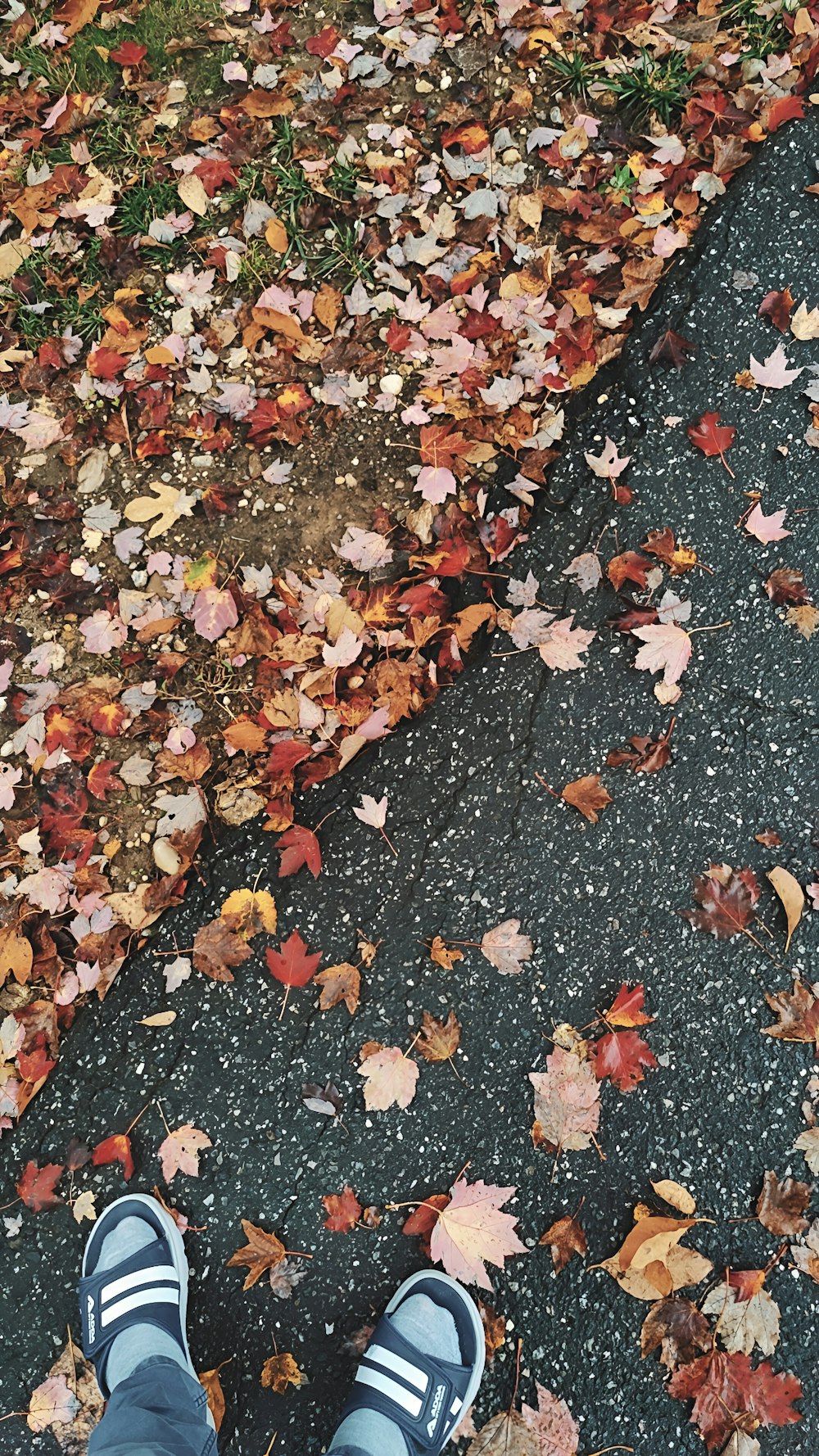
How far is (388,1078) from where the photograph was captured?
81.5 inches

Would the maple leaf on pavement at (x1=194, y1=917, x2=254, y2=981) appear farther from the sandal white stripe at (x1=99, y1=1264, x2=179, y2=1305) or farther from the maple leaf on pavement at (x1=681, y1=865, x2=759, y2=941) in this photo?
the maple leaf on pavement at (x1=681, y1=865, x2=759, y2=941)

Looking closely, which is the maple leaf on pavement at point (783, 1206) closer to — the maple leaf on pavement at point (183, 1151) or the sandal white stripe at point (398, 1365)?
the sandal white stripe at point (398, 1365)

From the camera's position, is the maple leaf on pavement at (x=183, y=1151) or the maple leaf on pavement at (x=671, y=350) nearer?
the maple leaf on pavement at (x=183, y=1151)

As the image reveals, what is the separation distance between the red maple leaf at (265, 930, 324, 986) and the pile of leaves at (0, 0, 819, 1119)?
0.25 m

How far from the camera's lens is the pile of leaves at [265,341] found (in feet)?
7.30

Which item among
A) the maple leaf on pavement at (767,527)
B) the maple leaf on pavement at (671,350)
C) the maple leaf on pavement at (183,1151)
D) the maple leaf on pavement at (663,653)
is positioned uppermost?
the maple leaf on pavement at (671,350)

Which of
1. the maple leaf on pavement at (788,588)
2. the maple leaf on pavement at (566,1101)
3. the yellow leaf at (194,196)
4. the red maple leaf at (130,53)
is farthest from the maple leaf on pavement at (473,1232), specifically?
the red maple leaf at (130,53)

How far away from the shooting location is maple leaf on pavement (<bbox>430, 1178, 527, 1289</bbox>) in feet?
6.52

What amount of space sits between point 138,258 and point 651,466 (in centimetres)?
169

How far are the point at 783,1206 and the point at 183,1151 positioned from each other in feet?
4.73

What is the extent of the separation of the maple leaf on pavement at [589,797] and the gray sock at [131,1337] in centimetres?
148

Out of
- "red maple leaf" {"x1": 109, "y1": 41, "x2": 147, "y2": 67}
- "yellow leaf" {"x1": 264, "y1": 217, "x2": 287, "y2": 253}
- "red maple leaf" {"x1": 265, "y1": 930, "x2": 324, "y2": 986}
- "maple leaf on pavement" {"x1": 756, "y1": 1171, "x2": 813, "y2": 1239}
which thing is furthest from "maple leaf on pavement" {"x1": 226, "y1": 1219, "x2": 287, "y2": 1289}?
"red maple leaf" {"x1": 109, "y1": 41, "x2": 147, "y2": 67}

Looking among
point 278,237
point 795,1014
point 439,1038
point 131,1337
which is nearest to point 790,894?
point 795,1014

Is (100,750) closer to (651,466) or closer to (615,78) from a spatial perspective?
(651,466)
